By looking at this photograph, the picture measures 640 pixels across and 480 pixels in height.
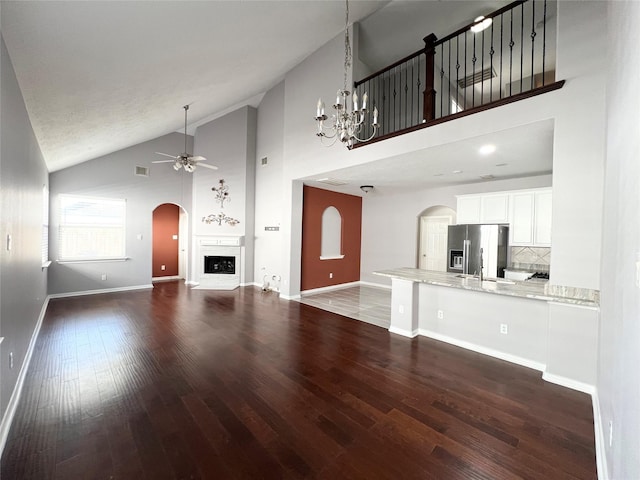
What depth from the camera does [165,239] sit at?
852 centimetres

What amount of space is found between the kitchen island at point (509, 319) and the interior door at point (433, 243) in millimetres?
2702

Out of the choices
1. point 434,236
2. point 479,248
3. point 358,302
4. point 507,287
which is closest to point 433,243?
point 434,236

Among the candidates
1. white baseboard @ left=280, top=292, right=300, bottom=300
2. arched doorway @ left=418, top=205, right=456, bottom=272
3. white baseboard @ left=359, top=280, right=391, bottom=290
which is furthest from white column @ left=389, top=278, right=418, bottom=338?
white baseboard @ left=359, top=280, right=391, bottom=290

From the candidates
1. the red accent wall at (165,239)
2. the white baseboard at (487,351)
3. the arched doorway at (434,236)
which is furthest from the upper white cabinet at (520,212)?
the red accent wall at (165,239)

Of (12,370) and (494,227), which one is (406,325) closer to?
(494,227)

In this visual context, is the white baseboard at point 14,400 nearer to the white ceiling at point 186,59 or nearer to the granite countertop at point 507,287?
the white ceiling at point 186,59

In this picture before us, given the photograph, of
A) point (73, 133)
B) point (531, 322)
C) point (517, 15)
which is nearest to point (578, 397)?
point (531, 322)

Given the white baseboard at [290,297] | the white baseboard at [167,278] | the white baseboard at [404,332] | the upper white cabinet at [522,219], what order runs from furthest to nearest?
the white baseboard at [167,278] < the white baseboard at [290,297] < the upper white cabinet at [522,219] < the white baseboard at [404,332]

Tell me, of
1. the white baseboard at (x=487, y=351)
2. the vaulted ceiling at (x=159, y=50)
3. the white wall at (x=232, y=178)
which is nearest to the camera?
the vaulted ceiling at (x=159, y=50)

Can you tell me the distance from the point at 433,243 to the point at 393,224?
117cm

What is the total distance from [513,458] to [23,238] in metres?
4.44

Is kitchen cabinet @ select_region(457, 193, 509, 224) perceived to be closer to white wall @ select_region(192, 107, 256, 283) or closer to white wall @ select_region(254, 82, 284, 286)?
white wall @ select_region(254, 82, 284, 286)

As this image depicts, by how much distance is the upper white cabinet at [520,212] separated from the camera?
4711 millimetres

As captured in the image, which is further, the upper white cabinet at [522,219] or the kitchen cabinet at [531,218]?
the upper white cabinet at [522,219]
